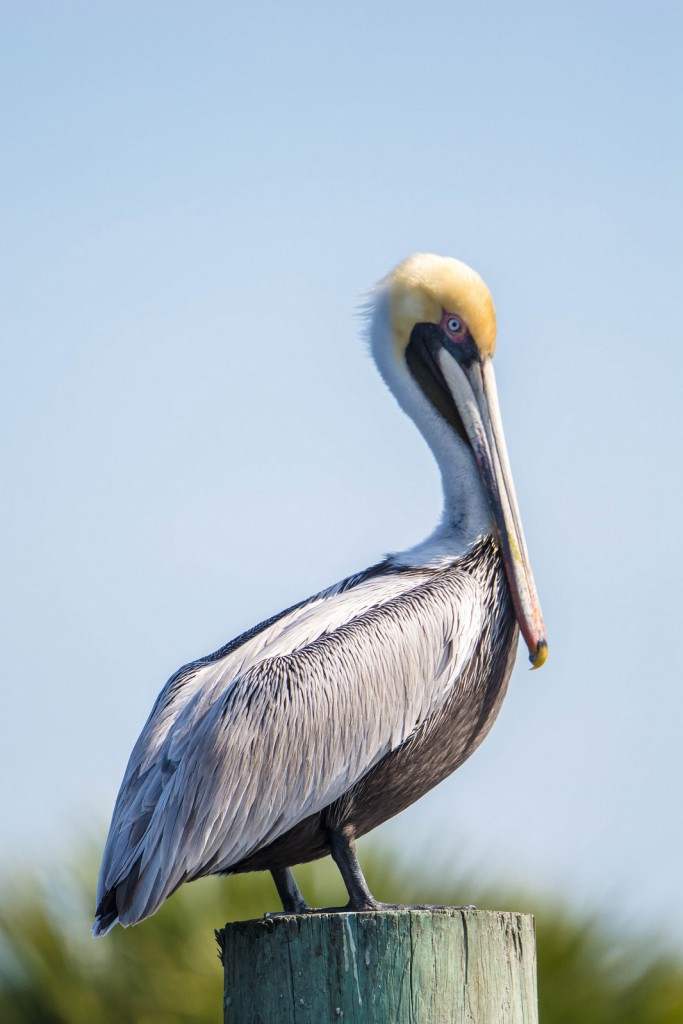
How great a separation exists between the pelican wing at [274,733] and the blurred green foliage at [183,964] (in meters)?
3.30

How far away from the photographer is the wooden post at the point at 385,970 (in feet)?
10.7

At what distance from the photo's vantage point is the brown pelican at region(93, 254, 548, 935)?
152 inches

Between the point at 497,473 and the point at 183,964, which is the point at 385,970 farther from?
the point at 183,964

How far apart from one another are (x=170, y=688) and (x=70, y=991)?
3.52m

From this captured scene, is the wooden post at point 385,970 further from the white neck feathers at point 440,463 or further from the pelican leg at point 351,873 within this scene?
the white neck feathers at point 440,463

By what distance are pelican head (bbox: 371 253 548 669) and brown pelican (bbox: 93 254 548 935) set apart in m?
0.02

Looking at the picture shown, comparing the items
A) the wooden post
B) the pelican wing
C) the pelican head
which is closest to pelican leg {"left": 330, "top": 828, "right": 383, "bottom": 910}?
the pelican wing

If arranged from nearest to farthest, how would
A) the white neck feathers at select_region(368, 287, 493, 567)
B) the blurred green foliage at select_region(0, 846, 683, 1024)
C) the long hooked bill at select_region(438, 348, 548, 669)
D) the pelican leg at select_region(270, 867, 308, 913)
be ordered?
the pelican leg at select_region(270, 867, 308, 913), the long hooked bill at select_region(438, 348, 548, 669), the white neck feathers at select_region(368, 287, 493, 567), the blurred green foliage at select_region(0, 846, 683, 1024)

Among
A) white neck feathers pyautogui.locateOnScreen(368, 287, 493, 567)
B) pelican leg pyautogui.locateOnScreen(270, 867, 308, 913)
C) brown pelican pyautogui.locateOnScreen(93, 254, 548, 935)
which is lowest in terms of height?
pelican leg pyautogui.locateOnScreen(270, 867, 308, 913)

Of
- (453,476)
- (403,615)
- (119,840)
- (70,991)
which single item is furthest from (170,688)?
(70,991)

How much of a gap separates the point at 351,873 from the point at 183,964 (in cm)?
354

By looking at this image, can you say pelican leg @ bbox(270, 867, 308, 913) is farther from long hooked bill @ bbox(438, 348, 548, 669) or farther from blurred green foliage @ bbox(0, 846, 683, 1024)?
blurred green foliage @ bbox(0, 846, 683, 1024)

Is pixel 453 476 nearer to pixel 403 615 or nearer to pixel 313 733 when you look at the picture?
pixel 403 615

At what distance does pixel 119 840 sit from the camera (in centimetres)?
392
